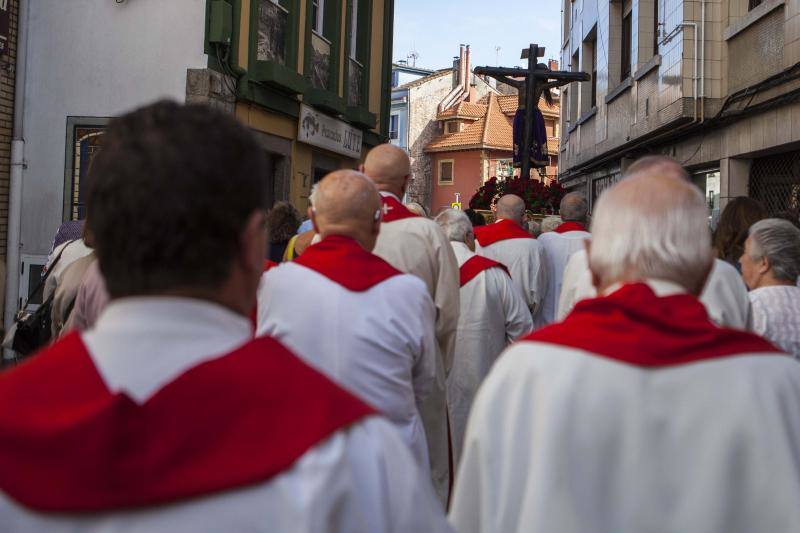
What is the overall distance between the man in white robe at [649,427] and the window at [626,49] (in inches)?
676

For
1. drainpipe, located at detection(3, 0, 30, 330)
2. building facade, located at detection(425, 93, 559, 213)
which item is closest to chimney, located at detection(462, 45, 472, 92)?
building facade, located at detection(425, 93, 559, 213)

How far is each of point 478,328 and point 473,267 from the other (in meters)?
0.39

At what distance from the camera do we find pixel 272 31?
12.7 metres

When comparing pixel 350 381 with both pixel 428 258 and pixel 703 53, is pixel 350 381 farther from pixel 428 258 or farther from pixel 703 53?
pixel 703 53

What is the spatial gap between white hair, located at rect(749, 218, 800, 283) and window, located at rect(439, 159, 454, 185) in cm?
4930

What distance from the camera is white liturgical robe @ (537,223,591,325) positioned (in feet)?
26.0

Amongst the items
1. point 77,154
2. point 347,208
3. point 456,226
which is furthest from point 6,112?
point 347,208

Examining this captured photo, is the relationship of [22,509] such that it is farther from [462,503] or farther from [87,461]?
[462,503]

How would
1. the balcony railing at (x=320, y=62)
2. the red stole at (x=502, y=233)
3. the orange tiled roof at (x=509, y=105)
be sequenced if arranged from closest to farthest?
the red stole at (x=502, y=233)
the balcony railing at (x=320, y=62)
the orange tiled roof at (x=509, y=105)

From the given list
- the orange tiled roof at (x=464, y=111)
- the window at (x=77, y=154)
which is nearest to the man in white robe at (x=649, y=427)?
the window at (x=77, y=154)

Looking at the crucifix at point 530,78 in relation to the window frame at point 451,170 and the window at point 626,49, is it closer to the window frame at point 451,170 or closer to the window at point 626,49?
the window at point 626,49

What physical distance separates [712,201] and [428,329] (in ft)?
35.4

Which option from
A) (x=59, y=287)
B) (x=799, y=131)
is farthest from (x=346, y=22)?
(x=59, y=287)

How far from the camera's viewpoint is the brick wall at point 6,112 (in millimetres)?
10273
